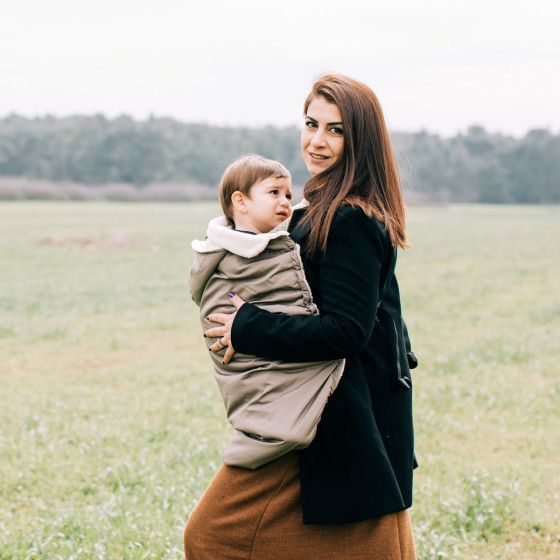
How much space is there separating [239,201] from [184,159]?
110 meters

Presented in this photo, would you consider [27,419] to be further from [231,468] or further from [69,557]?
[231,468]

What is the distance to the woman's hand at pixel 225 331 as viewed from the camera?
2.54 m

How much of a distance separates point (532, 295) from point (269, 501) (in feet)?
56.6

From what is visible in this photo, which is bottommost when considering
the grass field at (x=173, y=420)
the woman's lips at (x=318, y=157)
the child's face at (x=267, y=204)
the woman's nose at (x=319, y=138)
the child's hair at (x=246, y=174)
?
the grass field at (x=173, y=420)

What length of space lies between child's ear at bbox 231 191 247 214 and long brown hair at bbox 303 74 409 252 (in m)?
0.26

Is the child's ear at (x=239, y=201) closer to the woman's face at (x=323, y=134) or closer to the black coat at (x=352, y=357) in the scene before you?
the black coat at (x=352, y=357)

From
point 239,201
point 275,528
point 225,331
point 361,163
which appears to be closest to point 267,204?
point 239,201

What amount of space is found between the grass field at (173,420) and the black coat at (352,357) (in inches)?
89.0

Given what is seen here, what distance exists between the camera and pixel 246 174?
2.70 metres

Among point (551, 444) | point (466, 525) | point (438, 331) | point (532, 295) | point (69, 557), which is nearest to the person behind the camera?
point (69, 557)

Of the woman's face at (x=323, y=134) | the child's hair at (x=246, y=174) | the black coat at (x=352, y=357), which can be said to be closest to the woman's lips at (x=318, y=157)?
the woman's face at (x=323, y=134)

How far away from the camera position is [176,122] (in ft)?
406

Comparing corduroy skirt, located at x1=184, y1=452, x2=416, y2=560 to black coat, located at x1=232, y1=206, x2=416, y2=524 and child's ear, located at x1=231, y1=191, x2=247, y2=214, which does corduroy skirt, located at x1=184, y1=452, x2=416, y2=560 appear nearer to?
black coat, located at x1=232, y1=206, x2=416, y2=524

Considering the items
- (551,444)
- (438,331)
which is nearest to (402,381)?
(551,444)
